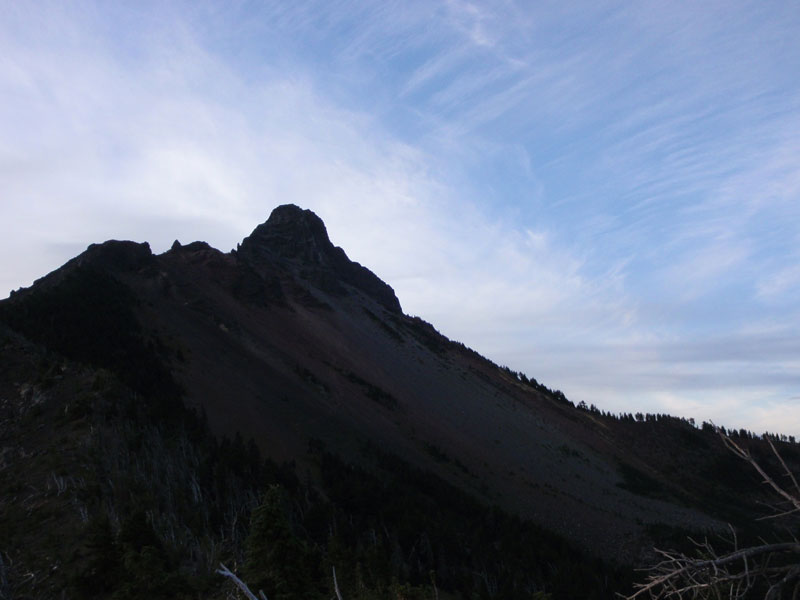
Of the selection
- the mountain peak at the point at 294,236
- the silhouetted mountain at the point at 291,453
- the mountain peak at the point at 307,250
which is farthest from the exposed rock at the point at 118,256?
the mountain peak at the point at 294,236

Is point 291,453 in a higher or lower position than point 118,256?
lower

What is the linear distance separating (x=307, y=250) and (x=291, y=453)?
4938 centimetres

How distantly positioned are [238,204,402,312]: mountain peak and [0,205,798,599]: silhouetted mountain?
71cm

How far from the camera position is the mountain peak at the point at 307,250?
72.9 meters

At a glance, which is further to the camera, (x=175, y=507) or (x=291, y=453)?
(x=291, y=453)

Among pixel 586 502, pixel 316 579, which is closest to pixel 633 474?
pixel 586 502

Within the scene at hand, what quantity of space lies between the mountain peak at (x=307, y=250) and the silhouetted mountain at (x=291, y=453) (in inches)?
28.0

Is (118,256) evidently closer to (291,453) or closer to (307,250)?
(291,453)

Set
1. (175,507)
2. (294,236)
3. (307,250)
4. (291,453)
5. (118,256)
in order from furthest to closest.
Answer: (294,236) → (307,250) → (118,256) → (291,453) → (175,507)

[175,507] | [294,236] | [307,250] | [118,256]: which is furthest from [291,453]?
[294,236]

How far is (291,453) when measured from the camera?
32031 millimetres

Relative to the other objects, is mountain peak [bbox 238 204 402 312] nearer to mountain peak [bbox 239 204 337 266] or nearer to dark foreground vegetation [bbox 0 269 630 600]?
mountain peak [bbox 239 204 337 266]

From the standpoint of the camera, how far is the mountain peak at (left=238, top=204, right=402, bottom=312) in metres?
72.9

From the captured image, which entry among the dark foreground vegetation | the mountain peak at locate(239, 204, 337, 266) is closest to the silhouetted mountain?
the dark foreground vegetation
